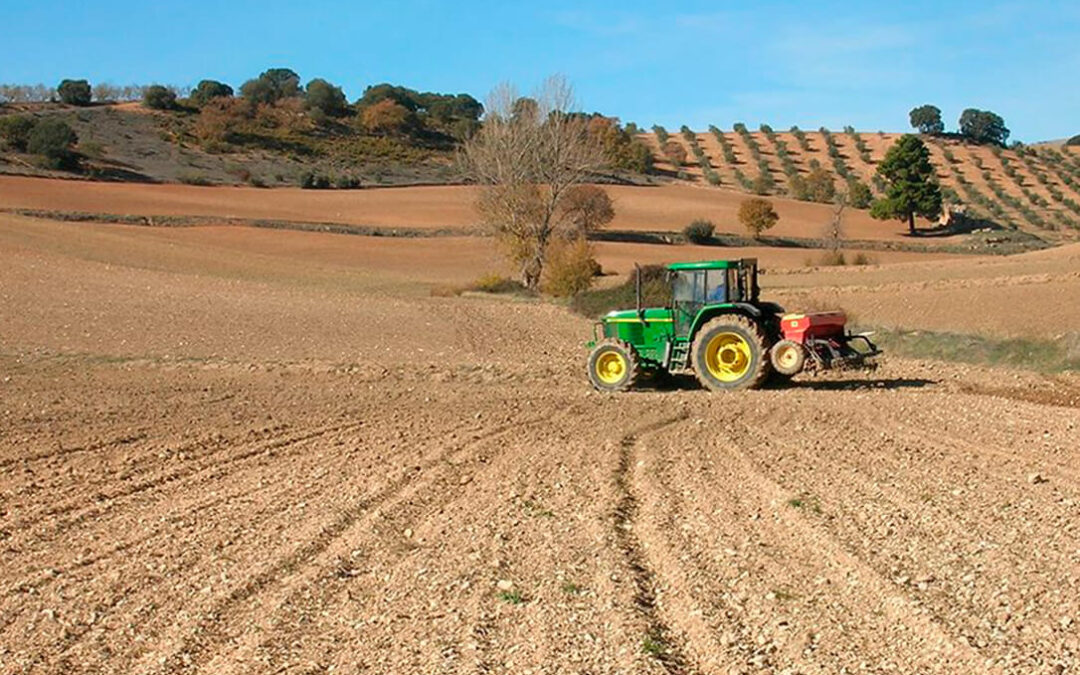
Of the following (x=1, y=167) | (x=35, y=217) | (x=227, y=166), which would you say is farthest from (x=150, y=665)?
(x=227, y=166)

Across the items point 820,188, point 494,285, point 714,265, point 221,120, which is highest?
point 221,120

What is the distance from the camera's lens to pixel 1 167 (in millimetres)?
77312

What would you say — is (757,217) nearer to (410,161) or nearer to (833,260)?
(833,260)

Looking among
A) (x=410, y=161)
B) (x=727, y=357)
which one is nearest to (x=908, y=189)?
(x=410, y=161)

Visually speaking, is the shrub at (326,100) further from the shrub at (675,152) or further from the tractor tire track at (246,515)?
the tractor tire track at (246,515)

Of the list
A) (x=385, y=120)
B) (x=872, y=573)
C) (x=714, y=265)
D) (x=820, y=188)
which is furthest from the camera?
(x=385, y=120)

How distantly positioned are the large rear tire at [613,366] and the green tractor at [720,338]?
0.05 ft

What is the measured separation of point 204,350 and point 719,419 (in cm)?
1244

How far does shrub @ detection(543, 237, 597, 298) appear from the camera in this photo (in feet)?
145

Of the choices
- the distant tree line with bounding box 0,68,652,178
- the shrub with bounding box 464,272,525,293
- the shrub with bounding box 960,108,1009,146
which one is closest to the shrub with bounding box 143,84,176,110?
the distant tree line with bounding box 0,68,652,178

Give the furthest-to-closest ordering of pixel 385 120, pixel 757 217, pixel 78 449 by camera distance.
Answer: pixel 385 120, pixel 757 217, pixel 78 449

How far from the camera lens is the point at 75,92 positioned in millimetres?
113375

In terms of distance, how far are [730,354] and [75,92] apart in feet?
355

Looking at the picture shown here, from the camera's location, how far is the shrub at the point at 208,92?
112 metres
